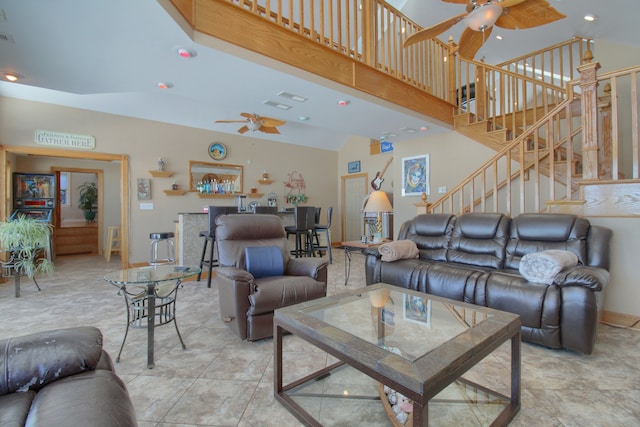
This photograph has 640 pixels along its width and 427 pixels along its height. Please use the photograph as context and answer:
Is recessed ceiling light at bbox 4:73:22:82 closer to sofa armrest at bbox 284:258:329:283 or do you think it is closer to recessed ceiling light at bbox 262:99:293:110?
recessed ceiling light at bbox 262:99:293:110

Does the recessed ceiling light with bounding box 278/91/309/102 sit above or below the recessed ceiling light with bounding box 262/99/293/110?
below

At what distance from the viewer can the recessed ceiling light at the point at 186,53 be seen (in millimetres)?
2480

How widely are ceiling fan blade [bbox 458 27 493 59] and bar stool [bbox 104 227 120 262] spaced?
6.93m

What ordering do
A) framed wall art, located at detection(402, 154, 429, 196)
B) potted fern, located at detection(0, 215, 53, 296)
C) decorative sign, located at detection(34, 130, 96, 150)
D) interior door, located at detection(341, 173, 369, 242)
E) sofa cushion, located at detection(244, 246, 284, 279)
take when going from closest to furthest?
1. sofa cushion, located at detection(244, 246, 284, 279)
2. potted fern, located at detection(0, 215, 53, 296)
3. decorative sign, located at detection(34, 130, 96, 150)
4. framed wall art, located at detection(402, 154, 429, 196)
5. interior door, located at detection(341, 173, 369, 242)

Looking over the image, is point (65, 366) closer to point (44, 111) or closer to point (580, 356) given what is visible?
point (580, 356)

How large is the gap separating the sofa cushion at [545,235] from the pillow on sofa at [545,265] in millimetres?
277

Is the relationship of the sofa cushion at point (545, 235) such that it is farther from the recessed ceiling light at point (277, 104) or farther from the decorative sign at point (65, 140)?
the decorative sign at point (65, 140)

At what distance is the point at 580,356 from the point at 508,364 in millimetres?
559

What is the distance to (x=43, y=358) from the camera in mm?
968

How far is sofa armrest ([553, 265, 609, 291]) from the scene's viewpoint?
2.00m

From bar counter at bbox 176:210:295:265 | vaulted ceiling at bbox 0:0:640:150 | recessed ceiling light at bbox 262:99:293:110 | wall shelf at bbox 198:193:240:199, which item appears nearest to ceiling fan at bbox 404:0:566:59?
vaulted ceiling at bbox 0:0:640:150

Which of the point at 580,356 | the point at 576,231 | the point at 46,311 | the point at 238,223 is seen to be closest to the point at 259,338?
the point at 238,223

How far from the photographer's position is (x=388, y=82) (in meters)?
3.90

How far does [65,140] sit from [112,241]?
2.30m
